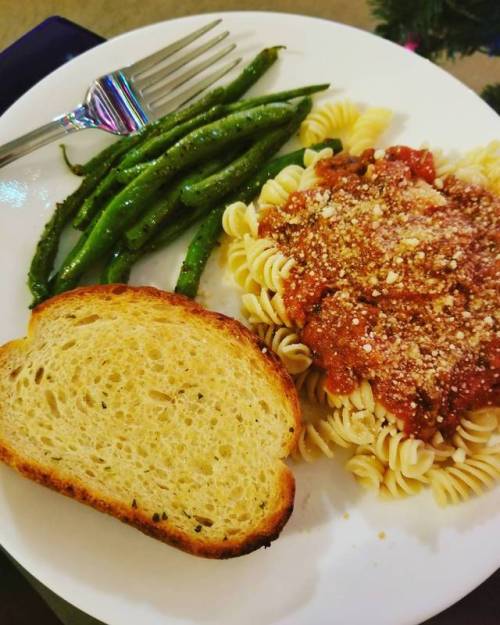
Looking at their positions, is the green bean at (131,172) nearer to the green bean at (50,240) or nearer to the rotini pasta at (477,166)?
the green bean at (50,240)

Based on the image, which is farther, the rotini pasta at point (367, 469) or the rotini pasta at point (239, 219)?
the rotini pasta at point (239, 219)

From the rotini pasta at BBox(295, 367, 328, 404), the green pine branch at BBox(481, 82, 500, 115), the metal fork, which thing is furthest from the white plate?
the green pine branch at BBox(481, 82, 500, 115)

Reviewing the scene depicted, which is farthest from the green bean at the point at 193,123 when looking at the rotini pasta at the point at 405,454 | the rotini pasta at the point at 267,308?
the rotini pasta at the point at 405,454

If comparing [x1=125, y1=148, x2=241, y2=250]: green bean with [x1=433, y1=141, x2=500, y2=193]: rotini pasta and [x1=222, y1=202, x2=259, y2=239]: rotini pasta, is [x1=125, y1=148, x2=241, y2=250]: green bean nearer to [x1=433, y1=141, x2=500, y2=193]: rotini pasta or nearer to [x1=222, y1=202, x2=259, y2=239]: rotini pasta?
[x1=222, y1=202, x2=259, y2=239]: rotini pasta

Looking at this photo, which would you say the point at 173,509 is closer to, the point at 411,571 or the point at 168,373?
the point at 168,373

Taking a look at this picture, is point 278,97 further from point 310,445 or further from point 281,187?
point 310,445
